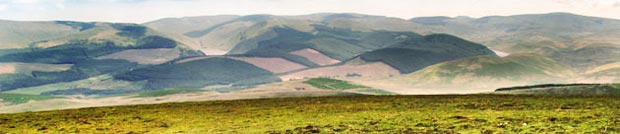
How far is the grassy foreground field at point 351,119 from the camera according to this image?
2012 inches

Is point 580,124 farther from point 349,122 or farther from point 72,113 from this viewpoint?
point 72,113

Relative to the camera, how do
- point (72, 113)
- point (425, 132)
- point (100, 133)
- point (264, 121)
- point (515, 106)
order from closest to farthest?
1. point (425, 132)
2. point (100, 133)
3. point (264, 121)
4. point (515, 106)
5. point (72, 113)

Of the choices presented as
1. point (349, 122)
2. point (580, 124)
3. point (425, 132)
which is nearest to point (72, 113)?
point (349, 122)

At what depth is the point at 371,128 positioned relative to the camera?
52.8 metres

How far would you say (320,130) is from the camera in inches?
2079

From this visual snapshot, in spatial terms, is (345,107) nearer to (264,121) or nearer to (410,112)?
(410,112)

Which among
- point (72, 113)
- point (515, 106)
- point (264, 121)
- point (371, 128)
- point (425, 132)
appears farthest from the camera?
point (72, 113)

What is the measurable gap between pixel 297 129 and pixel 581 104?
31760 mm

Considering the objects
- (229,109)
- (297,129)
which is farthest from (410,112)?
(229,109)

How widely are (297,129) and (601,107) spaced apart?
29.5 meters

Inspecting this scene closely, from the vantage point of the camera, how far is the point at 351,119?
60.4 m

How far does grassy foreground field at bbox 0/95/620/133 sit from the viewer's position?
5109cm

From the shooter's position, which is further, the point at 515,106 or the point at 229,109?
the point at 229,109

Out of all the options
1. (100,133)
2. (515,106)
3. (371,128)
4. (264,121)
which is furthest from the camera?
(515,106)
